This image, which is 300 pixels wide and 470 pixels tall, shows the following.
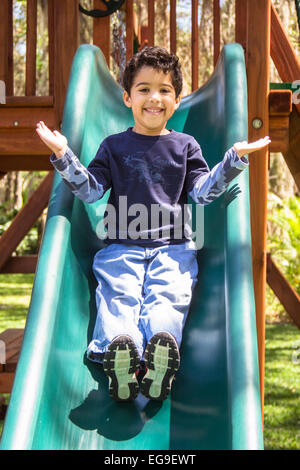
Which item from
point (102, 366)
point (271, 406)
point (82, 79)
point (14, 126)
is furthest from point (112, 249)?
point (271, 406)

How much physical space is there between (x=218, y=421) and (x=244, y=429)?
0.30 meters

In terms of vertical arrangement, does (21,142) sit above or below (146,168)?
above

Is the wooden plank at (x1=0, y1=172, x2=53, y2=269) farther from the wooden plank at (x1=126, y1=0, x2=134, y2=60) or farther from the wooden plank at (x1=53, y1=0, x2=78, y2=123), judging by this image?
the wooden plank at (x1=53, y1=0, x2=78, y2=123)

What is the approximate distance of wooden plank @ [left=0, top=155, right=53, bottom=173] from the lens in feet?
13.8

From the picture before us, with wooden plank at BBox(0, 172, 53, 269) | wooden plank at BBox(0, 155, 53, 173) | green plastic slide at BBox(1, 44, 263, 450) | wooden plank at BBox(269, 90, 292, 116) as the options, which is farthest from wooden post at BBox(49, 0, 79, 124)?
wooden plank at BBox(0, 172, 53, 269)

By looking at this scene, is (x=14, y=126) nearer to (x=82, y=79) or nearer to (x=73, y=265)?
(x=82, y=79)

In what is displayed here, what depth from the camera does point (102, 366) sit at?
217 cm

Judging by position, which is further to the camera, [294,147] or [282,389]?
[282,389]

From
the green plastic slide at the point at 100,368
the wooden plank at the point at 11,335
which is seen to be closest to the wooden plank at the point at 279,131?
the green plastic slide at the point at 100,368

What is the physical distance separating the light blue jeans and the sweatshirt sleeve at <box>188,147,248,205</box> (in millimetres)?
214

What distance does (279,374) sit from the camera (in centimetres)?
563

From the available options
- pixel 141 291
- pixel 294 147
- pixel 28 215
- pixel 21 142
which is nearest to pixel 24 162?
pixel 21 142

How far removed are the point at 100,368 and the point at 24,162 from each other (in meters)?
2.50

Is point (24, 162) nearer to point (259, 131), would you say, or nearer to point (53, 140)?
point (259, 131)
